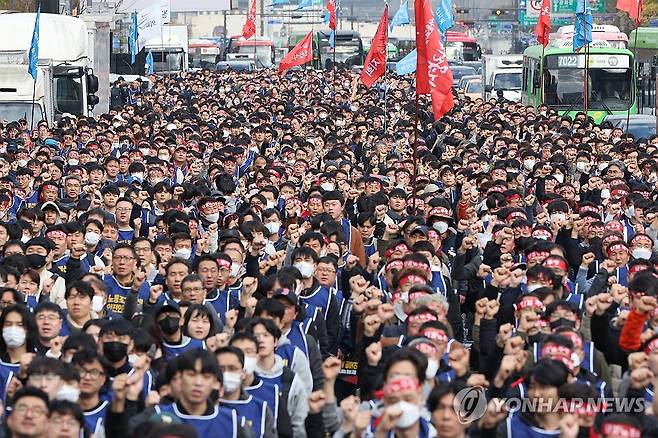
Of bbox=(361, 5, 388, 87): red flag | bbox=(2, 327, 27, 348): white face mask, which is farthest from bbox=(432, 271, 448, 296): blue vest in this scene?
bbox=(361, 5, 388, 87): red flag

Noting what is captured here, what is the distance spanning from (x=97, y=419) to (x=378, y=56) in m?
16.9

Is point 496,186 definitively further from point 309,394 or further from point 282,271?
point 309,394

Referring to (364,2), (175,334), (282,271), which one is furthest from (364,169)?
(364,2)

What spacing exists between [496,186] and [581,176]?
322 centimetres

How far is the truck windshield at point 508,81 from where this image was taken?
40781mm

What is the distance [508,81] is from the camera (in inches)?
1612

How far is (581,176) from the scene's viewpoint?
1877 centimetres

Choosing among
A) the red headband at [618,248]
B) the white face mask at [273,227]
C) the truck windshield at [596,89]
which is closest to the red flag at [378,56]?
the truck windshield at [596,89]

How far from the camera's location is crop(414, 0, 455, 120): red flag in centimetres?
1589

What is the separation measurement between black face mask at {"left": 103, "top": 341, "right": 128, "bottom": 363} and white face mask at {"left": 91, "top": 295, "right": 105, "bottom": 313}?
135 cm

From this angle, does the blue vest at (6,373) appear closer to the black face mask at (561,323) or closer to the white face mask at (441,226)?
the black face mask at (561,323)

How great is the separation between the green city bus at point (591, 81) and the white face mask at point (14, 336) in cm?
2305

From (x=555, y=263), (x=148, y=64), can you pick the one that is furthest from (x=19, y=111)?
(x=148, y=64)

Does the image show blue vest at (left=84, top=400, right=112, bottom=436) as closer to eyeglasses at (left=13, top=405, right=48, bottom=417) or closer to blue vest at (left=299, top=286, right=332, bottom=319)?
eyeglasses at (left=13, top=405, right=48, bottom=417)
